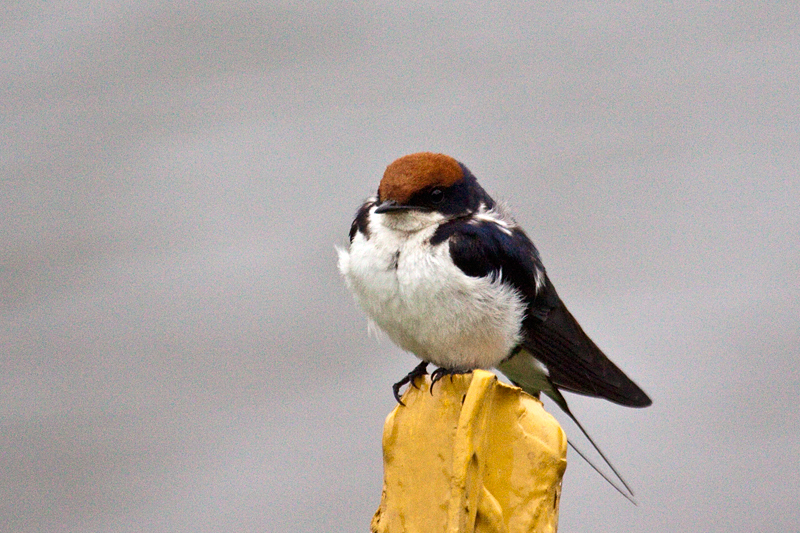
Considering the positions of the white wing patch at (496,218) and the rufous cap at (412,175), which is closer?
the rufous cap at (412,175)

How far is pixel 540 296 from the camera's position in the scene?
2.54 meters

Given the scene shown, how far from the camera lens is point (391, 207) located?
7.24ft

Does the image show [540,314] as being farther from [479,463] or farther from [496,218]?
[479,463]

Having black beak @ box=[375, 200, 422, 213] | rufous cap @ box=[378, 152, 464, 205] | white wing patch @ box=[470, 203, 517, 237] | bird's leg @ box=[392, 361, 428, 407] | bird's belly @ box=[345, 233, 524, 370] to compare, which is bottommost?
bird's leg @ box=[392, 361, 428, 407]

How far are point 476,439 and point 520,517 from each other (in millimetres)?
149

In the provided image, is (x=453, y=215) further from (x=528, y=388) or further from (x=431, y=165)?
(x=528, y=388)

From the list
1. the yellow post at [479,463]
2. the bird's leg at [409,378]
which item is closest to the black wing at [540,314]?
the bird's leg at [409,378]

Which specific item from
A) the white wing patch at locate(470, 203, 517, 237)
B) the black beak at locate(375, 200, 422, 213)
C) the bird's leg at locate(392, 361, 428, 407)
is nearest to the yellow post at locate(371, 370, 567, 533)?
the bird's leg at locate(392, 361, 428, 407)

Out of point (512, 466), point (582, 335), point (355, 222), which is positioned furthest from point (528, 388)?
point (512, 466)

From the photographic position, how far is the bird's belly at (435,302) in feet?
7.20

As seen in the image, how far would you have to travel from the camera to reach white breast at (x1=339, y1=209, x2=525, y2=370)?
7.20 ft

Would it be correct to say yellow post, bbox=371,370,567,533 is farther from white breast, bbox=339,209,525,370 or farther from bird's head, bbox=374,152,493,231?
bird's head, bbox=374,152,493,231

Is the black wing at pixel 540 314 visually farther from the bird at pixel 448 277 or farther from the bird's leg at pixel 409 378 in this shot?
the bird's leg at pixel 409 378

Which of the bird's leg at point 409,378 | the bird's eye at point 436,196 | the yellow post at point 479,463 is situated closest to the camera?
the yellow post at point 479,463
